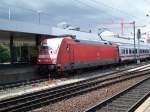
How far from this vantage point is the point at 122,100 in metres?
14.6

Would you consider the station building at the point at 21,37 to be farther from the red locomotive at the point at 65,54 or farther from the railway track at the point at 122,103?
the railway track at the point at 122,103

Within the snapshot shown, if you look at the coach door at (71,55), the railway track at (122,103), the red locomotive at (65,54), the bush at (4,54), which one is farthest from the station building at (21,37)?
the railway track at (122,103)

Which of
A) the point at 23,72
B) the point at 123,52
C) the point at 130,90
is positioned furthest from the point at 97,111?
the point at 123,52

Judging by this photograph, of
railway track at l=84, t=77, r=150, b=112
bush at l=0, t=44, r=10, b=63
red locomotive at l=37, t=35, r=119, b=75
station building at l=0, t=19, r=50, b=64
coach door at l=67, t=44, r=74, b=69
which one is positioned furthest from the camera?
bush at l=0, t=44, r=10, b=63

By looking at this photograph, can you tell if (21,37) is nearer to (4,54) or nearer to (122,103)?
(4,54)

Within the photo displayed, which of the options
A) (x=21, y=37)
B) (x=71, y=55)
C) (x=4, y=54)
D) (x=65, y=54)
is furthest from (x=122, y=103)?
(x=4, y=54)

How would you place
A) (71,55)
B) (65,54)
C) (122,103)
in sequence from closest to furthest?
(122,103), (65,54), (71,55)

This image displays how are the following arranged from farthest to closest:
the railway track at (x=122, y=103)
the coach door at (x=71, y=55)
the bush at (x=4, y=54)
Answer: the bush at (x=4, y=54) < the coach door at (x=71, y=55) < the railway track at (x=122, y=103)

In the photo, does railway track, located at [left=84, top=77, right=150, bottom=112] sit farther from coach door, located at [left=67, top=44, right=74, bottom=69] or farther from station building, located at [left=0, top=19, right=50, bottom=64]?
station building, located at [left=0, top=19, right=50, bottom=64]

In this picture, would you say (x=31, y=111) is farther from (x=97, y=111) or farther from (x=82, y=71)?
(x=82, y=71)

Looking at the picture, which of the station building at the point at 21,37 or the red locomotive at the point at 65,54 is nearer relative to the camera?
the red locomotive at the point at 65,54

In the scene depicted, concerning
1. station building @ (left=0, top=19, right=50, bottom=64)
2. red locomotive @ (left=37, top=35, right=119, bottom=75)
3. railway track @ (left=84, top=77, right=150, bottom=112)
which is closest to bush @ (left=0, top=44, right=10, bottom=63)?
station building @ (left=0, top=19, right=50, bottom=64)

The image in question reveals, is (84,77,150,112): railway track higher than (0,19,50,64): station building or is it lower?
lower

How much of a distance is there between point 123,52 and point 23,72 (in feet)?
64.1
